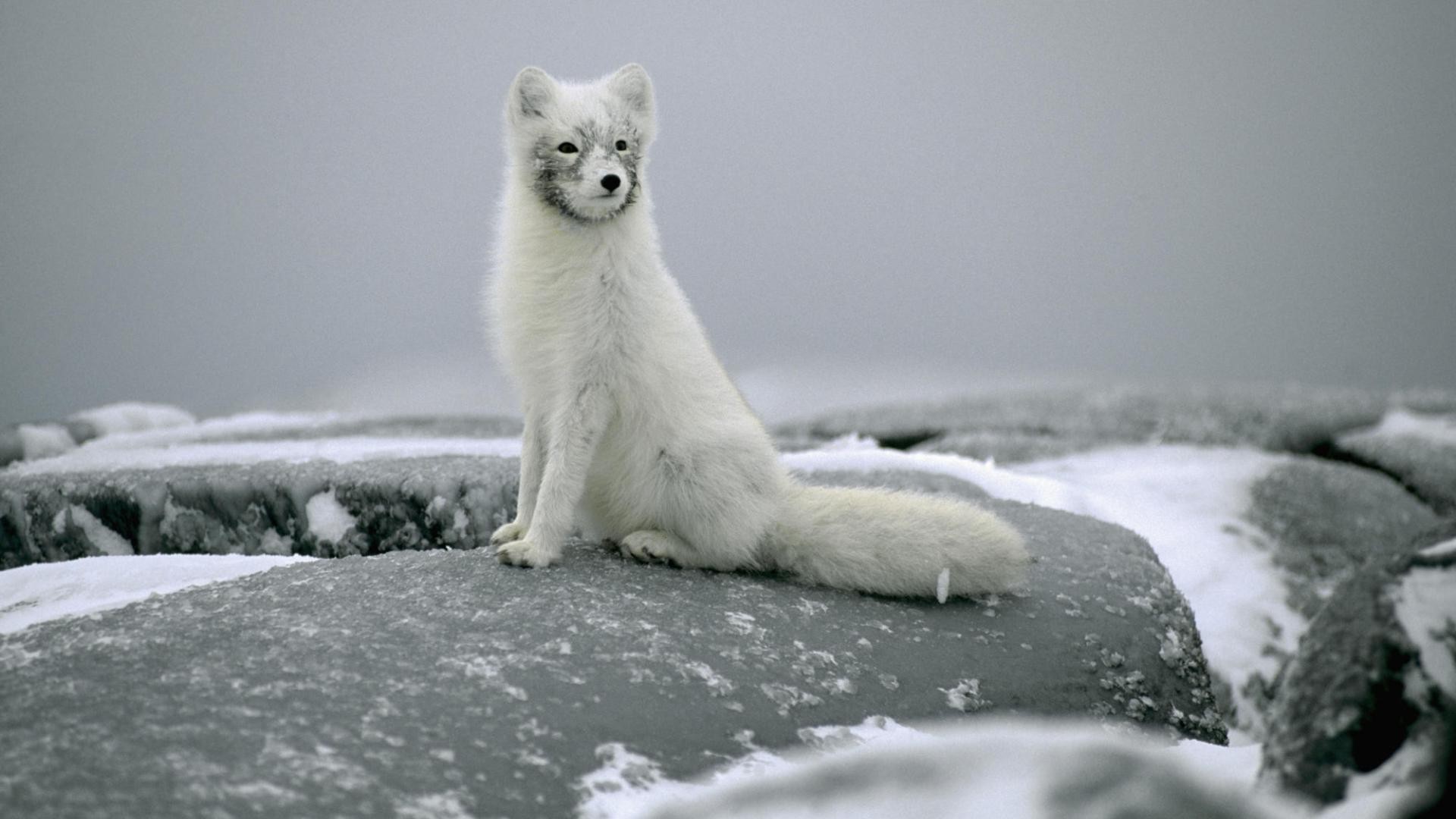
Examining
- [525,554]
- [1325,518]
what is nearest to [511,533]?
[525,554]

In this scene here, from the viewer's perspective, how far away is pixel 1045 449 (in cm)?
638

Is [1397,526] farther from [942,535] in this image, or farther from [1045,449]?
[942,535]

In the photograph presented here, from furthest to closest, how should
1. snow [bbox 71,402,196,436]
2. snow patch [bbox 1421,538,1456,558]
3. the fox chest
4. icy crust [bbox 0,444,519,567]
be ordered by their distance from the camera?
1. snow [bbox 71,402,196,436]
2. icy crust [bbox 0,444,519,567]
3. the fox chest
4. snow patch [bbox 1421,538,1456,558]

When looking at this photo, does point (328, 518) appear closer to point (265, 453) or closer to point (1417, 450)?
point (265, 453)

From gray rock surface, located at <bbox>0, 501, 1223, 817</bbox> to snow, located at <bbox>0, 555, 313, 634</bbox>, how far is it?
12 centimetres

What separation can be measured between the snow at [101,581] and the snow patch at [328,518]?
3.17 ft

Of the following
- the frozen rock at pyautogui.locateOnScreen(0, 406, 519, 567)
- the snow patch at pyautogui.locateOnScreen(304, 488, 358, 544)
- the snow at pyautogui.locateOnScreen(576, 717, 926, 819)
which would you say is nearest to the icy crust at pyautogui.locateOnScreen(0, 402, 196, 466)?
the frozen rock at pyautogui.locateOnScreen(0, 406, 519, 567)

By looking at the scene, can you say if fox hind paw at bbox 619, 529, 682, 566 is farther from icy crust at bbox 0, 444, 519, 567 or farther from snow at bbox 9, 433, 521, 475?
snow at bbox 9, 433, 521, 475

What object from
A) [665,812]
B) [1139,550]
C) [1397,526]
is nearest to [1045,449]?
[1397,526]

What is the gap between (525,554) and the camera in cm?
290

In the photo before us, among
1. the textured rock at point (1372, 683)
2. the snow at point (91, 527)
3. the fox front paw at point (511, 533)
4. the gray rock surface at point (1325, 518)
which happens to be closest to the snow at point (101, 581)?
the fox front paw at point (511, 533)

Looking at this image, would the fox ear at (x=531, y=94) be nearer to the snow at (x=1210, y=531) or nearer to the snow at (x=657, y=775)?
the snow at (x=657, y=775)

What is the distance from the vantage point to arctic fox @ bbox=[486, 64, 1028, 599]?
299 cm

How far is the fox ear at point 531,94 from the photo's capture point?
307 cm
